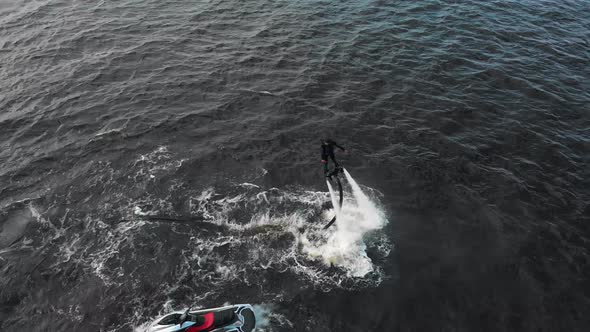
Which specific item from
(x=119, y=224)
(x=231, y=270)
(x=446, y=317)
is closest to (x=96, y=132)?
(x=119, y=224)

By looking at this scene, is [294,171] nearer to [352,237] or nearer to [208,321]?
[352,237]

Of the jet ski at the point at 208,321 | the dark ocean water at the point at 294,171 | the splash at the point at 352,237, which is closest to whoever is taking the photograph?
the jet ski at the point at 208,321

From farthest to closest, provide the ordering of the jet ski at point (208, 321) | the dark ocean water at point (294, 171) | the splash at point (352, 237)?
the splash at point (352, 237)
the dark ocean water at point (294, 171)
the jet ski at point (208, 321)

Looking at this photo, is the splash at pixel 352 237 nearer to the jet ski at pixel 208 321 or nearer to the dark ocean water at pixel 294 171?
the dark ocean water at pixel 294 171

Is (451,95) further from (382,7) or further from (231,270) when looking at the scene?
(231,270)

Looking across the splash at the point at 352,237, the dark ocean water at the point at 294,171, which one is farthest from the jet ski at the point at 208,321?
the splash at the point at 352,237

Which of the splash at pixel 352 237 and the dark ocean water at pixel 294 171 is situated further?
the splash at pixel 352 237
